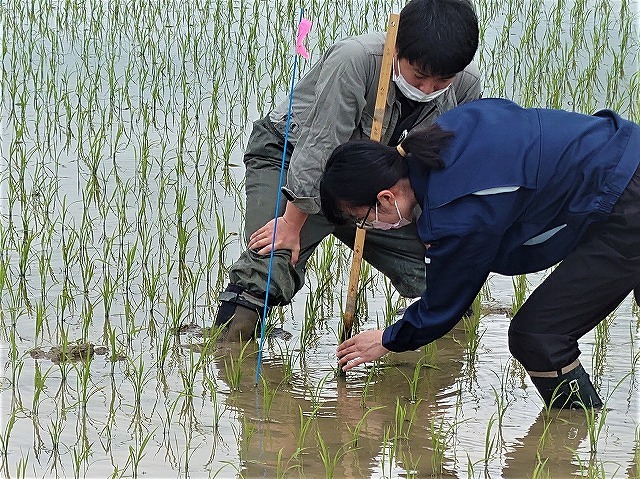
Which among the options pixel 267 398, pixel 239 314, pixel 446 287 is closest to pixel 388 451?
pixel 267 398

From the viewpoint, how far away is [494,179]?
2787 millimetres

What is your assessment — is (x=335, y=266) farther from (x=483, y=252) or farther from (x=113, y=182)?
(x=483, y=252)

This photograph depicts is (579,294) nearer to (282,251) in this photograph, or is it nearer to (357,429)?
(357,429)

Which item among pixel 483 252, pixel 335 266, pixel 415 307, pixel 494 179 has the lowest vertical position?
pixel 335 266

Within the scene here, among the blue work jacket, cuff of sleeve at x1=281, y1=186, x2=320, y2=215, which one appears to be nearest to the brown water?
the blue work jacket

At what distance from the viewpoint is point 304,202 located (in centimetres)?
348

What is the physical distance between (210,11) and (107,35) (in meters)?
0.89

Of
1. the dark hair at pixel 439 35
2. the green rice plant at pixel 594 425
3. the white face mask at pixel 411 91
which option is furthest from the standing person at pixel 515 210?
the white face mask at pixel 411 91

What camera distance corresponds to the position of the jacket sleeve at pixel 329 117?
343 centimetres

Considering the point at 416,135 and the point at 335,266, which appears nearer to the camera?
the point at 416,135

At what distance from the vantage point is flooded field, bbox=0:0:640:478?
3.11m

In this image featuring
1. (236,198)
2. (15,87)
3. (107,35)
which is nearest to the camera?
(236,198)

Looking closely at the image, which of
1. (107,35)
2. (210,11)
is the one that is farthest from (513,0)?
(107,35)

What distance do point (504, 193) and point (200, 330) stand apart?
1.60 meters
